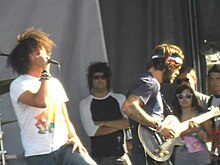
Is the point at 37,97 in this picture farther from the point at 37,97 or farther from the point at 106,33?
the point at 106,33

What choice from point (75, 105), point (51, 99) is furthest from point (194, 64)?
point (51, 99)

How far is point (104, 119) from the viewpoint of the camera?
5.83 meters

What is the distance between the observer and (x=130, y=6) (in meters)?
6.29

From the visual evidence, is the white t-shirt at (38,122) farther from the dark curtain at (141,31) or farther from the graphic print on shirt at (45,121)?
the dark curtain at (141,31)

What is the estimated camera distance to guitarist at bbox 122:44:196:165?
14.3 ft

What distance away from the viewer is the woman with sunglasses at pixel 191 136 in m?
5.29

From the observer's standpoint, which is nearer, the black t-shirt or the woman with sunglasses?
the woman with sunglasses

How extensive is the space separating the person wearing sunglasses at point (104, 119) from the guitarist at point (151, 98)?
4.02ft

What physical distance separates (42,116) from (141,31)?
278 centimetres

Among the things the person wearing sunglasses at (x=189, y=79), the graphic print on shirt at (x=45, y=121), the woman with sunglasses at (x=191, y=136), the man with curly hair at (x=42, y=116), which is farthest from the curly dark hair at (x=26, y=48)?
the person wearing sunglasses at (x=189, y=79)

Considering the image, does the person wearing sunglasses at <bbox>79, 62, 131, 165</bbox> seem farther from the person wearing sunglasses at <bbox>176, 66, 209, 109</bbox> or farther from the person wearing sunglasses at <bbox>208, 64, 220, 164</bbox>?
the person wearing sunglasses at <bbox>208, 64, 220, 164</bbox>

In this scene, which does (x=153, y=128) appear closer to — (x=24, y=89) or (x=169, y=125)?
(x=169, y=125)

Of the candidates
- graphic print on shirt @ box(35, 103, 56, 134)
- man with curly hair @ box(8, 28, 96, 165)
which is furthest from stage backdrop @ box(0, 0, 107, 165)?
graphic print on shirt @ box(35, 103, 56, 134)

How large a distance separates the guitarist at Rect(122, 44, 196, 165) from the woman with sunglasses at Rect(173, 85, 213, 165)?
78 cm
